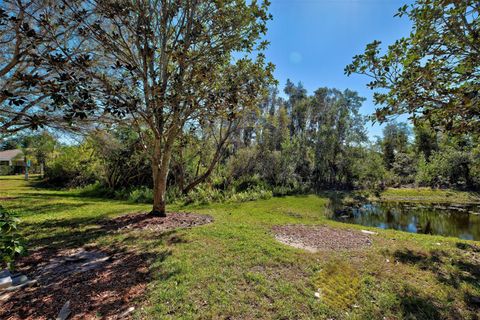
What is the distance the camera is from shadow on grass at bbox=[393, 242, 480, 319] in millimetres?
3480

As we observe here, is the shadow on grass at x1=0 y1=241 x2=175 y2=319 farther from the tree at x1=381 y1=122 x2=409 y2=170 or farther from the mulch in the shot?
the tree at x1=381 y1=122 x2=409 y2=170

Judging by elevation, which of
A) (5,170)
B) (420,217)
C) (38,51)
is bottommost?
(420,217)

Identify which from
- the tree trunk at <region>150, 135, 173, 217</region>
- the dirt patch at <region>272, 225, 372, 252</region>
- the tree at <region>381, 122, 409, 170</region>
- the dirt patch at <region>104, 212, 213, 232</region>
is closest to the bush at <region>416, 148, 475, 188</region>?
the tree at <region>381, 122, 409, 170</region>

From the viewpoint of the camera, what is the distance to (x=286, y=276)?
380cm

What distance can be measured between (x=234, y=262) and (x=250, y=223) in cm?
310

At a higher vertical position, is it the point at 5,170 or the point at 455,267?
the point at 5,170

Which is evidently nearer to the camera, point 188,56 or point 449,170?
point 188,56

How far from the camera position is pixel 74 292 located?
3141mm

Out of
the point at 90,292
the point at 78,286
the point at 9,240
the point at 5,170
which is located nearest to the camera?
the point at 9,240

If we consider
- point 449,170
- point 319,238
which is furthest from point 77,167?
point 449,170

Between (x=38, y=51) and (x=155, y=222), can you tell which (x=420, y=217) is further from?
(x=38, y=51)

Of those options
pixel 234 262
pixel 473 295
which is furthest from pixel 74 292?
pixel 473 295

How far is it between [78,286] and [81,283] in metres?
0.09

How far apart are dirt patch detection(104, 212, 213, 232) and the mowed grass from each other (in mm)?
500
